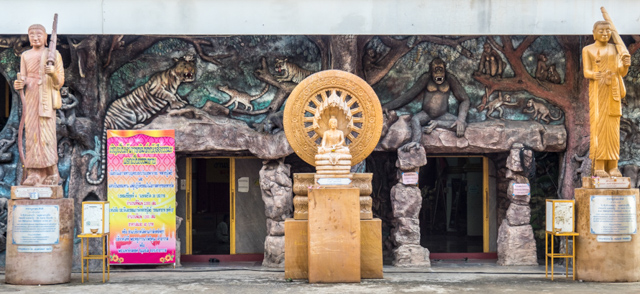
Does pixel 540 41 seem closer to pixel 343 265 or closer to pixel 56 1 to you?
pixel 343 265

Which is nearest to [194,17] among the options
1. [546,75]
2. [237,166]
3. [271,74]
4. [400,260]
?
[271,74]

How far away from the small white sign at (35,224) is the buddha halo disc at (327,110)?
363 cm

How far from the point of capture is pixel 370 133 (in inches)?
460

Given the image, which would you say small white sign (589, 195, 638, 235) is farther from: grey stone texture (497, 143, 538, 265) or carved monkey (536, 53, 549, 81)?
carved monkey (536, 53, 549, 81)

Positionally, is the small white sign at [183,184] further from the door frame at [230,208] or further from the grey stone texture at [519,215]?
the grey stone texture at [519,215]

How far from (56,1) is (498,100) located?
817 centimetres

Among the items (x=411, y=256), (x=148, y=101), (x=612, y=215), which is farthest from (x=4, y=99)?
(x=612, y=215)

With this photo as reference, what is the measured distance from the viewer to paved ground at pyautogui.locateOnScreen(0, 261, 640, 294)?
10562 millimetres

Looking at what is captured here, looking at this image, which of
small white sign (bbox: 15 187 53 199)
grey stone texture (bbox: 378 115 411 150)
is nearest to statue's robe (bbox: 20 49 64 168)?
small white sign (bbox: 15 187 53 199)

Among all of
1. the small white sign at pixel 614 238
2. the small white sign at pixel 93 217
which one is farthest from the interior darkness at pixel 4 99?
the small white sign at pixel 614 238

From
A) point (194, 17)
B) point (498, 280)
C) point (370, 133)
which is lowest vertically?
point (498, 280)

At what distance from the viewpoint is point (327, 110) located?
11625 mm

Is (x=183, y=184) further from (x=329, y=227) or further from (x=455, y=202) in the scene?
(x=455, y=202)

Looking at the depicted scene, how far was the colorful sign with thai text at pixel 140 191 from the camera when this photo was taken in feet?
45.9
